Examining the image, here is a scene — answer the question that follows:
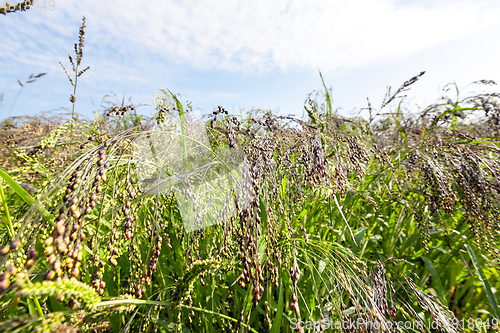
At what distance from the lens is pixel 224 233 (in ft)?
3.21

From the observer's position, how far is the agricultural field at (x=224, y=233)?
2.36ft

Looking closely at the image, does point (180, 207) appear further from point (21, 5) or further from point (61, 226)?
point (21, 5)

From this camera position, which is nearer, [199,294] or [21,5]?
[21,5]

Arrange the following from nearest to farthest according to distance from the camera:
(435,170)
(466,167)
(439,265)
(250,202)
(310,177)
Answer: (250,202), (310,177), (435,170), (466,167), (439,265)

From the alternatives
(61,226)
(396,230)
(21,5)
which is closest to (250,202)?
(61,226)

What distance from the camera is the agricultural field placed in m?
0.72

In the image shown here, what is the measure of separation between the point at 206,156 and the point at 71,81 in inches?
67.3

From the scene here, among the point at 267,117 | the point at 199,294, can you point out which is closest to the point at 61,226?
the point at 199,294

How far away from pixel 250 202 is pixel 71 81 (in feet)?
7.82

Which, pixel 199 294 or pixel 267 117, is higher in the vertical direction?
pixel 267 117

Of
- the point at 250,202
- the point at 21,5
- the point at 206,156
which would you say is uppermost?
the point at 21,5

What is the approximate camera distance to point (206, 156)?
1.65 metres

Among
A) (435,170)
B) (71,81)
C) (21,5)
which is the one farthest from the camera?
(71,81)

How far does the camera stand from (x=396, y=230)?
200 centimetres
